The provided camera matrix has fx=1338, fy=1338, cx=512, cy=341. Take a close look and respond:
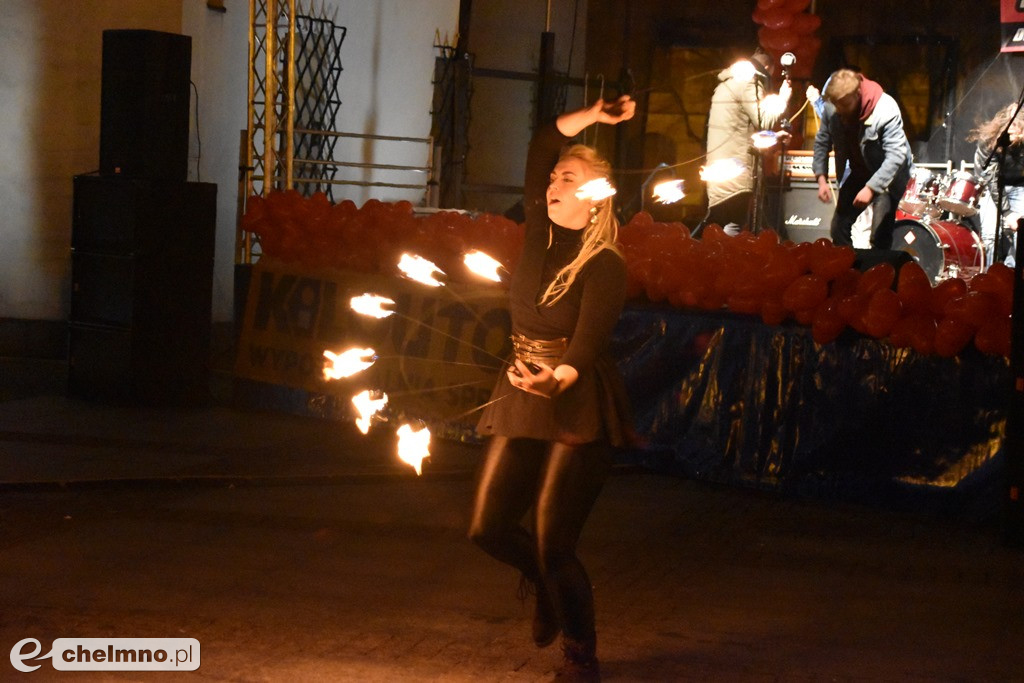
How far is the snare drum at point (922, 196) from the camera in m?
17.6

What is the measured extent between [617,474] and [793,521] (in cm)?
148

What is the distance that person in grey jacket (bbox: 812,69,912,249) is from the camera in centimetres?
1125

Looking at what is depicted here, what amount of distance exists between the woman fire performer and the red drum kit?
36.0ft

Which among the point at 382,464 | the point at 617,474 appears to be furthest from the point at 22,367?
the point at 617,474

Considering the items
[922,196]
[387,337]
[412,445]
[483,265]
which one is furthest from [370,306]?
[922,196]

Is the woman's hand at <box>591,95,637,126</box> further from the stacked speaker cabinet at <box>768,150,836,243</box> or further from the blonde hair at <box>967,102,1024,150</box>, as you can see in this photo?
the blonde hair at <box>967,102,1024,150</box>

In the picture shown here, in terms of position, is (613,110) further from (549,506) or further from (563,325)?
(549,506)

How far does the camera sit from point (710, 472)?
858 cm

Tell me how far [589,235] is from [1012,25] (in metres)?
15.9

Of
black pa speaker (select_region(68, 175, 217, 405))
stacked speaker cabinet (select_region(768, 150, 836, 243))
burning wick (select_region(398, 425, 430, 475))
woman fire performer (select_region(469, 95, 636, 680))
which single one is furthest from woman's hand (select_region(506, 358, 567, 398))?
stacked speaker cabinet (select_region(768, 150, 836, 243))

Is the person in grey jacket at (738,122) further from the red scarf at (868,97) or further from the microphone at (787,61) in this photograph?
the microphone at (787,61)

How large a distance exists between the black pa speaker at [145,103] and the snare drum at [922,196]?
1036 centimetres

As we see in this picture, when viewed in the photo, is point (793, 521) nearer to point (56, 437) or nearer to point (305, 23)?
point (56, 437)

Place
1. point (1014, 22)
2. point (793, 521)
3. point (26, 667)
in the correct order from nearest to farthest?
point (26, 667) < point (793, 521) < point (1014, 22)
